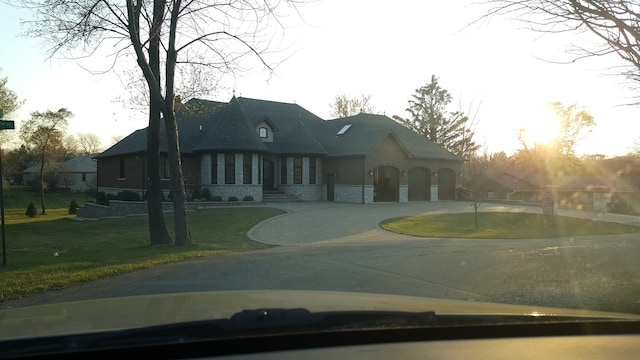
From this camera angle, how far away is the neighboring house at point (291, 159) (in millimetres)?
34438

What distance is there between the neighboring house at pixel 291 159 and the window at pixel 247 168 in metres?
0.07

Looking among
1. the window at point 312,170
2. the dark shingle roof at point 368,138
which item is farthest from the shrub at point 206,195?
the dark shingle roof at point 368,138

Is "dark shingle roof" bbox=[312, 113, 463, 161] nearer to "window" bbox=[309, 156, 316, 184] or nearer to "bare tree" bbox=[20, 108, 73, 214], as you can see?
"window" bbox=[309, 156, 316, 184]

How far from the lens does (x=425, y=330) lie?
10.0 ft

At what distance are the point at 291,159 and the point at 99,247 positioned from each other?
21.7 m

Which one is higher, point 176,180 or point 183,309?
point 176,180

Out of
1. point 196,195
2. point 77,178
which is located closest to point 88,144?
point 77,178

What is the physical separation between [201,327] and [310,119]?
42.5 m

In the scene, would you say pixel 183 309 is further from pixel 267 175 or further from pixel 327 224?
pixel 267 175

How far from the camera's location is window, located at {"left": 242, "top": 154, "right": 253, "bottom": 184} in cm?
3447

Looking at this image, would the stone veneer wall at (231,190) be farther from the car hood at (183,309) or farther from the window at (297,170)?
the car hood at (183,309)

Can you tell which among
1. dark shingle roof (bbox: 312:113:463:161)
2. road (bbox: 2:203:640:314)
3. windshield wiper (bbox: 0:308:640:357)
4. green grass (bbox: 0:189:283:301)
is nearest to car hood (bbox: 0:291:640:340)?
windshield wiper (bbox: 0:308:640:357)

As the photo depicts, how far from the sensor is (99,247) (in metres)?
17.6

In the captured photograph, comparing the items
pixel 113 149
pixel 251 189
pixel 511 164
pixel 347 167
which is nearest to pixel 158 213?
pixel 251 189
